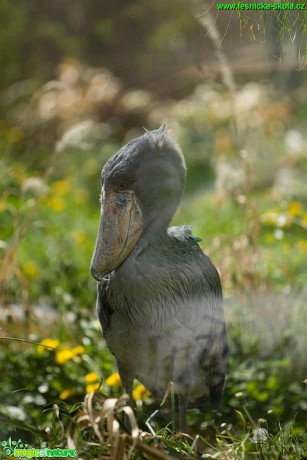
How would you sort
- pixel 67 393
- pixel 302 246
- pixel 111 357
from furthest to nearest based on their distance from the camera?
pixel 302 246 → pixel 111 357 → pixel 67 393

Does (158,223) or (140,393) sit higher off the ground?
(158,223)

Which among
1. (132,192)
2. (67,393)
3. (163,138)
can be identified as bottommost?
(67,393)

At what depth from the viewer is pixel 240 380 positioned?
110 inches

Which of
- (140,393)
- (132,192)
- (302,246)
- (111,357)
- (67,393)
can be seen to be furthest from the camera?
(302,246)

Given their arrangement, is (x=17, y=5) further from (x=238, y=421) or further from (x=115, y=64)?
(x=238, y=421)

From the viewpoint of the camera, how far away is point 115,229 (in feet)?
6.93

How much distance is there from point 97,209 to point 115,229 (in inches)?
97.8

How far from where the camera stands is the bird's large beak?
210 centimetres

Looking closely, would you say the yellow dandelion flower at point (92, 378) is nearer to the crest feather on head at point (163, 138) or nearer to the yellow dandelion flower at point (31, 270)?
the crest feather on head at point (163, 138)

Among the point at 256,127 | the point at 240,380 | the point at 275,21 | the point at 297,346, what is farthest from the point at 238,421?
the point at 256,127
